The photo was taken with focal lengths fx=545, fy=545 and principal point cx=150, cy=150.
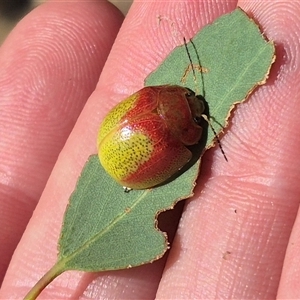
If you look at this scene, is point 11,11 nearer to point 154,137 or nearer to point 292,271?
point 154,137

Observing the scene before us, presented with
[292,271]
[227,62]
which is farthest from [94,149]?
[292,271]

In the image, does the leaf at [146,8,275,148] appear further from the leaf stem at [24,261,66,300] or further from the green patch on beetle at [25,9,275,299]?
the leaf stem at [24,261,66,300]

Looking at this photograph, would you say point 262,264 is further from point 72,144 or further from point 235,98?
point 72,144

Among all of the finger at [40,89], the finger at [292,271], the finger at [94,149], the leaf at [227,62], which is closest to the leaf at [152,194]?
the leaf at [227,62]

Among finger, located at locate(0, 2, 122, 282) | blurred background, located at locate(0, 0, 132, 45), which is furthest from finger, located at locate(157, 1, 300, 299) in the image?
blurred background, located at locate(0, 0, 132, 45)

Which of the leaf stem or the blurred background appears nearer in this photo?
the leaf stem

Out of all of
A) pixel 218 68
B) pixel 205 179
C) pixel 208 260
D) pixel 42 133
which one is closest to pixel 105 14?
pixel 42 133

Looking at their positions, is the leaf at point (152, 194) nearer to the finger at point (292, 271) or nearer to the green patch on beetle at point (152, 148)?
the green patch on beetle at point (152, 148)
